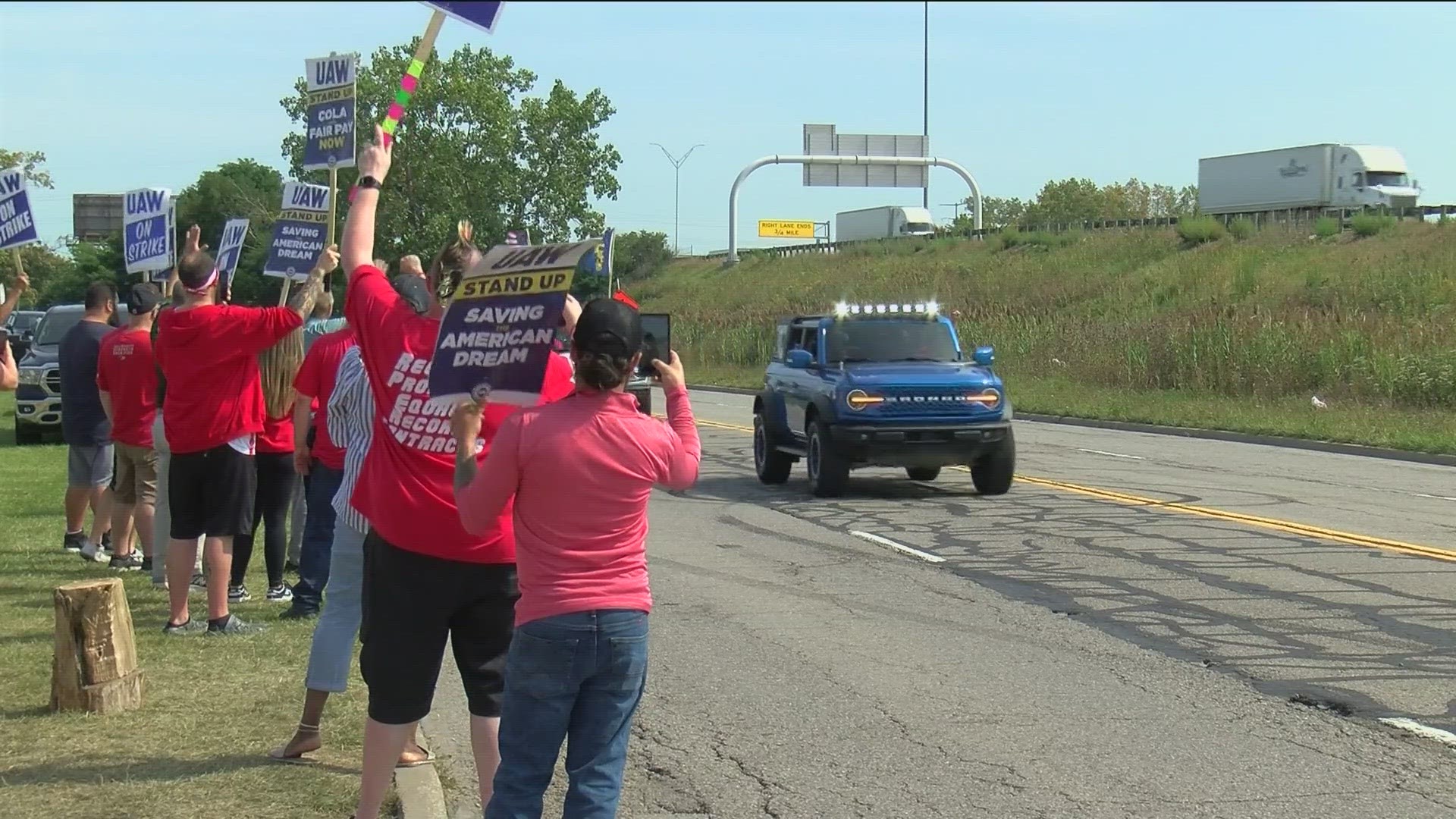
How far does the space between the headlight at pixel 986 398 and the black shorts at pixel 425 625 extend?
1140 cm

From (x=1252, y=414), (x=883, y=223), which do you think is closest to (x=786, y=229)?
(x=883, y=223)

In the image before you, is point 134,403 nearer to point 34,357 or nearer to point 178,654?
point 178,654

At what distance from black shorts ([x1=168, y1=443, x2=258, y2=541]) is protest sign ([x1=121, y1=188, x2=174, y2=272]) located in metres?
6.04

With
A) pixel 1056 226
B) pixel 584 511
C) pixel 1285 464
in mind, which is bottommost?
pixel 1285 464

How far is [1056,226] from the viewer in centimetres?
6975

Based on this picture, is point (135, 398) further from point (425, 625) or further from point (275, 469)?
point (425, 625)

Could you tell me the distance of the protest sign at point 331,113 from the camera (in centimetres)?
1017

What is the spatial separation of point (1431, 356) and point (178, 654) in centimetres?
2706

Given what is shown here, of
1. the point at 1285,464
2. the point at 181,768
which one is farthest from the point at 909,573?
the point at 1285,464

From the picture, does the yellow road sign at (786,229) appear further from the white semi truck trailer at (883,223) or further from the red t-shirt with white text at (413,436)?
the red t-shirt with white text at (413,436)

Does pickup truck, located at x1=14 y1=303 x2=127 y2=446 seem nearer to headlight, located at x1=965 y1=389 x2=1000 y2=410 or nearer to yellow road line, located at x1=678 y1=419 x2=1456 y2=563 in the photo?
headlight, located at x1=965 y1=389 x2=1000 y2=410

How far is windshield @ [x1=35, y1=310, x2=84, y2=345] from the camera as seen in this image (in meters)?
25.9

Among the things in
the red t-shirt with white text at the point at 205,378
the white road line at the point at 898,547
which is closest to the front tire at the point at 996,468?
the white road line at the point at 898,547

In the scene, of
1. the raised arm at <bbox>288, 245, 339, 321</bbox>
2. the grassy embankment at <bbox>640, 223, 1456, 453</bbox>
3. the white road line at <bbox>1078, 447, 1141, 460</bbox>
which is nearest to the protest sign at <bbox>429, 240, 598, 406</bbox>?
A: the raised arm at <bbox>288, 245, 339, 321</bbox>
